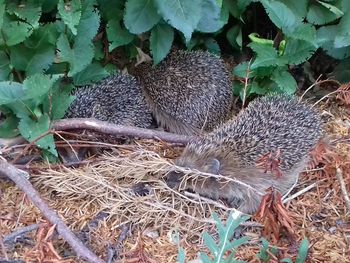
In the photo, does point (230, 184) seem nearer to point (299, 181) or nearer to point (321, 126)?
point (299, 181)

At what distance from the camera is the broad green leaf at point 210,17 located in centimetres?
461

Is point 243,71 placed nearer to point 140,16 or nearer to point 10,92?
point 140,16

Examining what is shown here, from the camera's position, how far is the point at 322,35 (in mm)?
5059

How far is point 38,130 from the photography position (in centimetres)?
432

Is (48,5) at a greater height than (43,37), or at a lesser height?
greater

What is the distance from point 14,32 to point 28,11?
0.62 feet

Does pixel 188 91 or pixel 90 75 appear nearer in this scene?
pixel 90 75

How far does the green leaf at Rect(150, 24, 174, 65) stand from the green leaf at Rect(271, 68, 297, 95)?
846mm

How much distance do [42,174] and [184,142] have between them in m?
1.03

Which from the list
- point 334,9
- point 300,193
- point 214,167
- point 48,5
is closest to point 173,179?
point 214,167

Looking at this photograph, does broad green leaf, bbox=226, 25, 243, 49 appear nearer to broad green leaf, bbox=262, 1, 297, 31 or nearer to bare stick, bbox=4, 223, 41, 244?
broad green leaf, bbox=262, 1, 297, 31

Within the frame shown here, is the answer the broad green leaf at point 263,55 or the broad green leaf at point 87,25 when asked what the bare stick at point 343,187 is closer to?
the broad green leaf at point 263,55

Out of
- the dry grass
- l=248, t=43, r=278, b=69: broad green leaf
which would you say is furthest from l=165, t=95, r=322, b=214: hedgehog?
l=248, t=43, r=278, b=69: broad green leaf

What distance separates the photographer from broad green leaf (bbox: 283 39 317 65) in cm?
483
